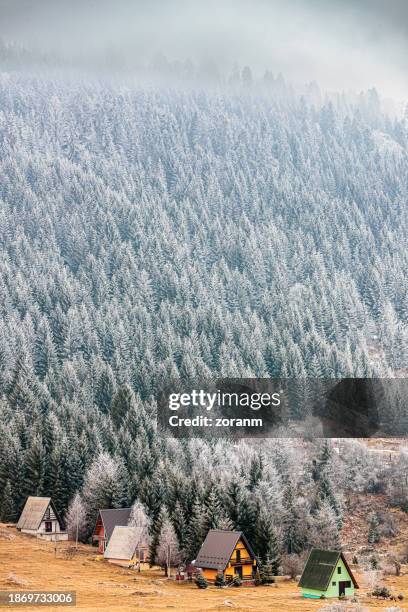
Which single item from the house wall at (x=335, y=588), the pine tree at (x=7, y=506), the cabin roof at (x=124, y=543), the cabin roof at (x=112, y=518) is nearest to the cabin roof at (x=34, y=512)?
the pine tree at (x=7, y=506)

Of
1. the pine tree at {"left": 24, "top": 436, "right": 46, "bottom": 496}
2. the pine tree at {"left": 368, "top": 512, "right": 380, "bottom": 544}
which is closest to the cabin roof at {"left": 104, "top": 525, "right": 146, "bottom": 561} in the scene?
the pine tree at {"left": 24, "top": 436, "right": 46, "bottom": 496}

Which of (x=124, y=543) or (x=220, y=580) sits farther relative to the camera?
(x=124, y=543)

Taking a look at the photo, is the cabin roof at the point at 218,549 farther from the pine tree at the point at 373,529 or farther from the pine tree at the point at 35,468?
the pine tree at the point at 35,468

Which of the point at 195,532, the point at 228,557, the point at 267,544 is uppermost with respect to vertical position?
the point at 195,532

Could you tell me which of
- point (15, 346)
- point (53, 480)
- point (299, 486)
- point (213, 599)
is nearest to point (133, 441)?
point (53, 480)

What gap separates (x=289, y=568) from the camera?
266ft

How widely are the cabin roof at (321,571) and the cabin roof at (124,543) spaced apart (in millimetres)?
15320

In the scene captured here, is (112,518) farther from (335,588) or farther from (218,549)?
(335,588)

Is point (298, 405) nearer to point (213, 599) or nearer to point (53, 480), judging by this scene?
point (53, 480)

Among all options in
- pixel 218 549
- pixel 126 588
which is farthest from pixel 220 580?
pixel 126 588

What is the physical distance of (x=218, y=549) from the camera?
258 ft

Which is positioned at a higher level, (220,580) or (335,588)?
(220,580)

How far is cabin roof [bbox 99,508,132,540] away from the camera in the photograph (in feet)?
302

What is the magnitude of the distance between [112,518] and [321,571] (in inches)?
961
